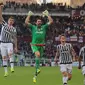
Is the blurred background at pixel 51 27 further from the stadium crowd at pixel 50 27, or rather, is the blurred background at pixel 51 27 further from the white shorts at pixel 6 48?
the white shorts at pixel 6 48

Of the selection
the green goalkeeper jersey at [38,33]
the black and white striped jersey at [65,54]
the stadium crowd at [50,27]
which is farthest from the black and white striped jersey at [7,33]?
the stadium crowd at [50,27]

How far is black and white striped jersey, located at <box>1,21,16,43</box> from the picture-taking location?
55.0 ft

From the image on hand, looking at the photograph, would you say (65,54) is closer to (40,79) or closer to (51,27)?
(40,79)

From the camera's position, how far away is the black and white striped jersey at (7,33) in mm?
16763

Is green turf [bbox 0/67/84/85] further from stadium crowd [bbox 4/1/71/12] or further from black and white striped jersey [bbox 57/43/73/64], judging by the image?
stadium crowd [bbox 4/1/71/12]

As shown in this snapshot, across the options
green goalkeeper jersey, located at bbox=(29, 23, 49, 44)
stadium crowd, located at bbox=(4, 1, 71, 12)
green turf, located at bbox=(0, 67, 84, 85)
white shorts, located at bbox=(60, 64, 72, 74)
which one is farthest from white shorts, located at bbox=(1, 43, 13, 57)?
stadium crowd, located at bbox=(4, 1, 71, 12)

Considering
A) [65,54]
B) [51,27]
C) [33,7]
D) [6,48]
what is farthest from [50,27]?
[65,54]

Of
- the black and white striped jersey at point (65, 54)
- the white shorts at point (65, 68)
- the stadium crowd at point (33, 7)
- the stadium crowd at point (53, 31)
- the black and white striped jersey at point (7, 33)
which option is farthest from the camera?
the stadium crowd at point (33, 7)

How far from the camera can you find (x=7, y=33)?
16.8m

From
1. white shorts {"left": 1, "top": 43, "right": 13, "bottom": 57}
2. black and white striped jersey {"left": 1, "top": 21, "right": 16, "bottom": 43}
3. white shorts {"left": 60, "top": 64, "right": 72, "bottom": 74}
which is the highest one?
black and white striped jersey {"left": 1, "top": 21, "right": 16, "bottom": 43}

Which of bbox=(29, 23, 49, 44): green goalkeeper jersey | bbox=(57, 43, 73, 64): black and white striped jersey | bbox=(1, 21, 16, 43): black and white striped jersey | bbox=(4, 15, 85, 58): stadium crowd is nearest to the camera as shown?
bbox=(57, 43, 73, 64): black and white striped jersey

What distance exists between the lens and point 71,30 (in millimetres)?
40688

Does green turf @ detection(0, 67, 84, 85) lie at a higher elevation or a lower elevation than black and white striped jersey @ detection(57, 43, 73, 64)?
lower

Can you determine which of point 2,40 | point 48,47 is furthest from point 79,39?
point 2,40
